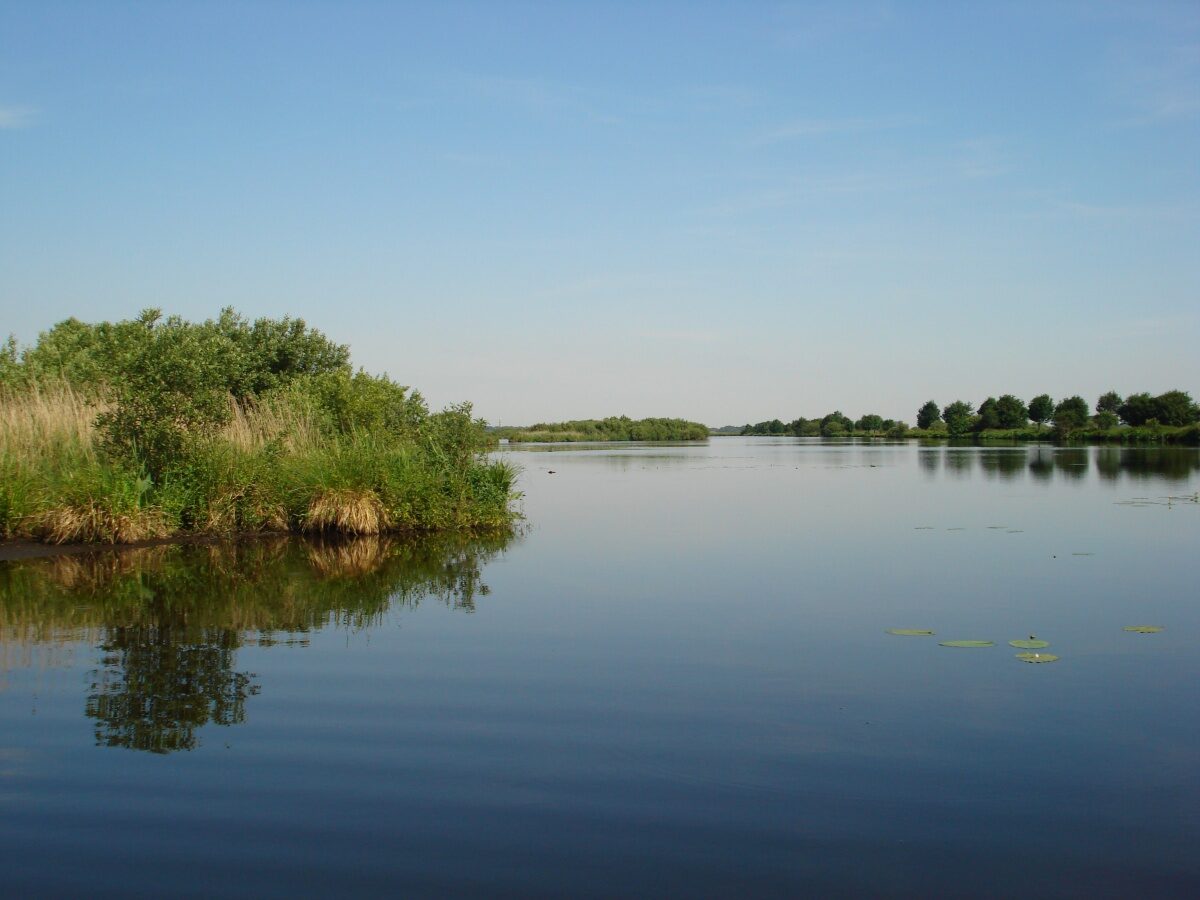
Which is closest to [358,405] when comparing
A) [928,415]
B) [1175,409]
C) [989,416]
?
[1175,409]

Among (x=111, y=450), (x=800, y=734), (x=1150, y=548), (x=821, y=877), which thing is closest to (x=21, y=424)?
(x=111, y=450)

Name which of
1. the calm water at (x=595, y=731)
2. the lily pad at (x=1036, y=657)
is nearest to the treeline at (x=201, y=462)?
the calm water at (x=595, y=731)

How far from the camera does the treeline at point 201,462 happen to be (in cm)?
1611

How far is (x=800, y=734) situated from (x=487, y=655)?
3.43m

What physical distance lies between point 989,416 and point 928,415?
22586 millimetres

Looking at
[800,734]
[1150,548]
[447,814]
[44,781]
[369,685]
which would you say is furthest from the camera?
[1150,548]

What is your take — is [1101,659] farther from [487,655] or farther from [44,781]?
[44,781]

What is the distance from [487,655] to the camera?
29.5 ft

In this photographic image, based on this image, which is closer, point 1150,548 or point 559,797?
point 559,797

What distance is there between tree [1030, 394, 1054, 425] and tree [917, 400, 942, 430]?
21.1 meters

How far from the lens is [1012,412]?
377 feet

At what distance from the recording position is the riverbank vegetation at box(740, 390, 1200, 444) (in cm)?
8744

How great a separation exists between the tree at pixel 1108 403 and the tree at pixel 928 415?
105 ft

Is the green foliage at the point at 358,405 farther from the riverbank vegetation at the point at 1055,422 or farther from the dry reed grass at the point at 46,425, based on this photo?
the riverbank vegetation at the point at 1055,422
